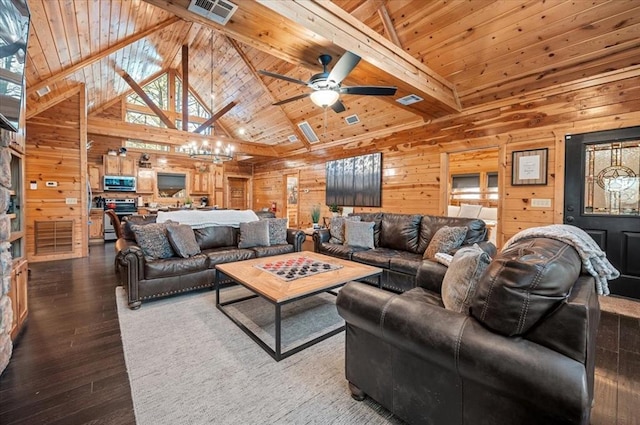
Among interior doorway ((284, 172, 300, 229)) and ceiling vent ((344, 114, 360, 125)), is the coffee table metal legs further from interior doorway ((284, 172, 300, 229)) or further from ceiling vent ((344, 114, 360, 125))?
interior doorway ((284, 172, 300, 229))

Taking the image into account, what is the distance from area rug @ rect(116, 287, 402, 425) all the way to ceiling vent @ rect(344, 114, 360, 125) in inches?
177

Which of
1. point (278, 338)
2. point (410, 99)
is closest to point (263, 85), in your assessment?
point (410, 99)

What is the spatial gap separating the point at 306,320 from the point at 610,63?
177 inches

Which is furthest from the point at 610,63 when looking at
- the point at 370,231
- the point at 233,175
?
the point at 233,175

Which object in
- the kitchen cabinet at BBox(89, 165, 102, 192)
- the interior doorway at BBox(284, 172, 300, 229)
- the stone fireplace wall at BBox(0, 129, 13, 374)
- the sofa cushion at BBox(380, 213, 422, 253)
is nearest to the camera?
the stone fireplace wall at BBox(0, 129, 13, 374)

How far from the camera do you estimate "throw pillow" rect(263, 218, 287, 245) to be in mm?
4570

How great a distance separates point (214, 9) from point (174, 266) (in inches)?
104

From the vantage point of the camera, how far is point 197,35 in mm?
6652

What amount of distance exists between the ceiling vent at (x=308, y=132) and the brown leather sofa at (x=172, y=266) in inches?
154

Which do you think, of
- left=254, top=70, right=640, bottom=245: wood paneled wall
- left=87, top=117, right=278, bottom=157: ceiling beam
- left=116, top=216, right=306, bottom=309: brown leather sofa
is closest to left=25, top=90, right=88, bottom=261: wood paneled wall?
left=87, top=117, right=278, bottom=157: ceiling beam

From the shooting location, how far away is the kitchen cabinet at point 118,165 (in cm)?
791

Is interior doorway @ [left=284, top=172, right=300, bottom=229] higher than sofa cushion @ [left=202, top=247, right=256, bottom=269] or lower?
higher

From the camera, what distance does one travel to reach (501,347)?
1.07 m

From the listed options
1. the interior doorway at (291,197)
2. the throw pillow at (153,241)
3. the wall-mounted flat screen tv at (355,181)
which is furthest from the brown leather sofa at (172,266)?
the interior doorway at (291,197)
